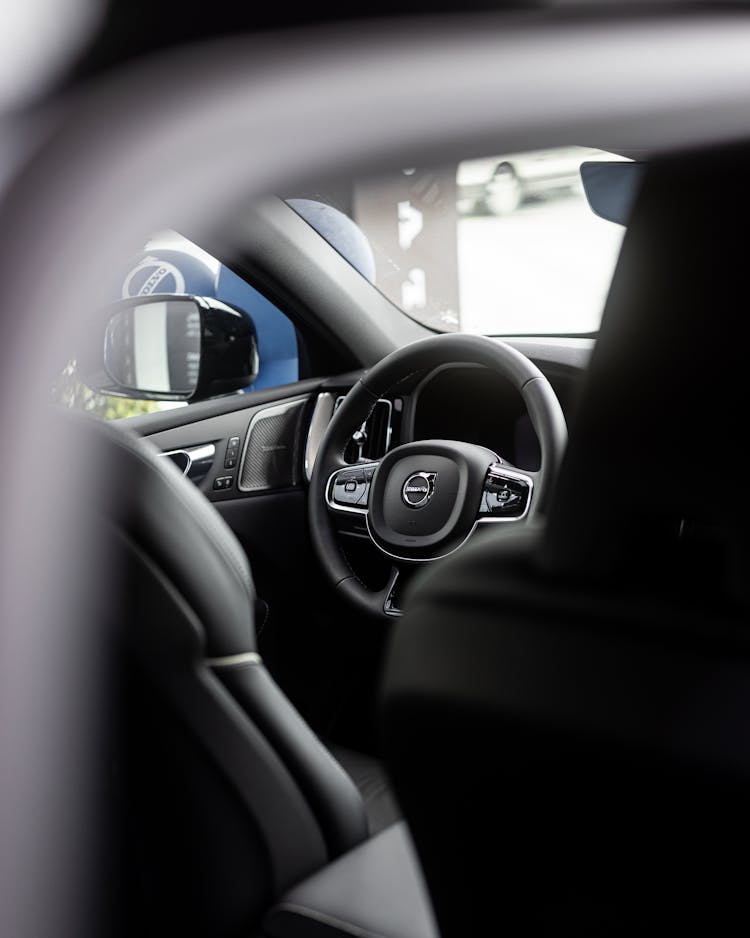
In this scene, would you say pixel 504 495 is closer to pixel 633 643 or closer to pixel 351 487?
pixel 351 487

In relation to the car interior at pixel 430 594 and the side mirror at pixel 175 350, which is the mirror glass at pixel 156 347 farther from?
the car interior at pixel 430 594

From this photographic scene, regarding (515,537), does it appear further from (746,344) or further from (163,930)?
(163,930)

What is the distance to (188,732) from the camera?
98cm

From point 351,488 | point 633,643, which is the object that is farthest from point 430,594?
point 351,488

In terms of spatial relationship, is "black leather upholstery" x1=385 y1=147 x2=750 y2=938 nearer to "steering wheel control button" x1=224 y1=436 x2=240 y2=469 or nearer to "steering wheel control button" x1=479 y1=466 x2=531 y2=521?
"steering wheel control button" x1=479 y1=466 x2=531 y2=521

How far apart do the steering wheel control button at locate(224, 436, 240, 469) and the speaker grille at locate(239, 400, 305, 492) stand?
0.07 feet

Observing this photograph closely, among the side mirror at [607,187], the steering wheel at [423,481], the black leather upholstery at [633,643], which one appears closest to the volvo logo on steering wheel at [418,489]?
the steering wheel at [423,481]

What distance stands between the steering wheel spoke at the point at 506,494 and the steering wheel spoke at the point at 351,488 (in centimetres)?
26

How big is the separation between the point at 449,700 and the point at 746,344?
0.31 metres

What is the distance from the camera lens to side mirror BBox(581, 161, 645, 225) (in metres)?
1.57

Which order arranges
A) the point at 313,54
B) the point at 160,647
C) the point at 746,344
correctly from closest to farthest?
the point at 313,54 < the point at 746,344 < the point at 160,647

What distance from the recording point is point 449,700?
0.76 metres

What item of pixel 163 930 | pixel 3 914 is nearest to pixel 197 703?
pixel 163 930

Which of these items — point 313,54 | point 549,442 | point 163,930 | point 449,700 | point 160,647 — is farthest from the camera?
point 549,442
